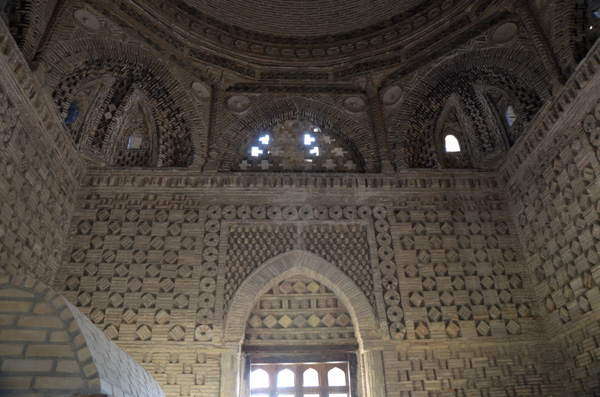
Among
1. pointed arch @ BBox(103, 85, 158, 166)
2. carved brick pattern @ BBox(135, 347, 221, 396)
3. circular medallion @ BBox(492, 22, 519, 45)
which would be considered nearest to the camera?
carved brick pattern @ BBox(135, 347, 221, 396)

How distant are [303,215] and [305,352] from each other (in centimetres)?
182

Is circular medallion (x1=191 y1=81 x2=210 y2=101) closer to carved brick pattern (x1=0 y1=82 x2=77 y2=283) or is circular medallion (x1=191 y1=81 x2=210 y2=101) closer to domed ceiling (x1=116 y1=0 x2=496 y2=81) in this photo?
domed ceiling (x1=116 y1=0 x2=496 y2=81)

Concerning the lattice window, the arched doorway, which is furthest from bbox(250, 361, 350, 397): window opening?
the lattice window

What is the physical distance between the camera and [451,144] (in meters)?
7.46

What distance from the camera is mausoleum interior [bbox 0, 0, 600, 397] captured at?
533 cm

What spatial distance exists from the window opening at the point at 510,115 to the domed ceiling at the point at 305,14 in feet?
8.10

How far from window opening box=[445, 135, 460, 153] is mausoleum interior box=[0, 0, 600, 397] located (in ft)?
Result: 0.09

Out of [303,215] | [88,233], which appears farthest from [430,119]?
[88,233]

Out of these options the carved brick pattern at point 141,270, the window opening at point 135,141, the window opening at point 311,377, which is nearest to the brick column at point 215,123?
the carved brick pattern at point 141,270

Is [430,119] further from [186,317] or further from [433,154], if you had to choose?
[186,317]

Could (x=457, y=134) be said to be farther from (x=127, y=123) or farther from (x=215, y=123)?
(x=127, y=123)

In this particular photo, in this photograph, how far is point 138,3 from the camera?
6.89m

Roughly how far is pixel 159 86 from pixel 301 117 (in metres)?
2.28

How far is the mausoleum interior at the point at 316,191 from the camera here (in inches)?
210
